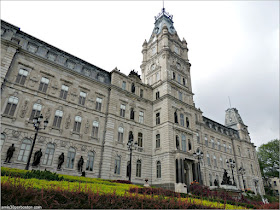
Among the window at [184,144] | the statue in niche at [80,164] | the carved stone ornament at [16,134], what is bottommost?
the statue in niche at [80,164]

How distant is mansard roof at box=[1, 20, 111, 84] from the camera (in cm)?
2455

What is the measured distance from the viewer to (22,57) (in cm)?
2459

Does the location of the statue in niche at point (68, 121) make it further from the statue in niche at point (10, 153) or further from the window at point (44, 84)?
the statue in niche at point (10, 153)

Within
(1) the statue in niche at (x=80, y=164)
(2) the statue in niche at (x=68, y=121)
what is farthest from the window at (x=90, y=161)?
(2) the statue in niche at (x=68, y=121)

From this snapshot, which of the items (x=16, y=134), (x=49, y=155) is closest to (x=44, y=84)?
(x=16, y=134)

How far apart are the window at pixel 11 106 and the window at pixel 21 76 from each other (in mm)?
2383

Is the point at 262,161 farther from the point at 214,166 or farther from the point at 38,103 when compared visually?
the point at 38,103

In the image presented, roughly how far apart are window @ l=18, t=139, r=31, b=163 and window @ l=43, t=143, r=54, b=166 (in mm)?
2036

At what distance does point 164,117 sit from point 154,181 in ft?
35.8

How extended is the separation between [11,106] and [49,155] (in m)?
7.34

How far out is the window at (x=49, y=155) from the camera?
22.5 metres

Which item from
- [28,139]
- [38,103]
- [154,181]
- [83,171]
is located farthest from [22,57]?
[154,181]

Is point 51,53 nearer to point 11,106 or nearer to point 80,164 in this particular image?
point 11,106

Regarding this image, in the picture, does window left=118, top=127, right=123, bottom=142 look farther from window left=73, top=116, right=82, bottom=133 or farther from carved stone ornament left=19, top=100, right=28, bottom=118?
carved stone ornament left=19, top=100, right=28, bottom=118
